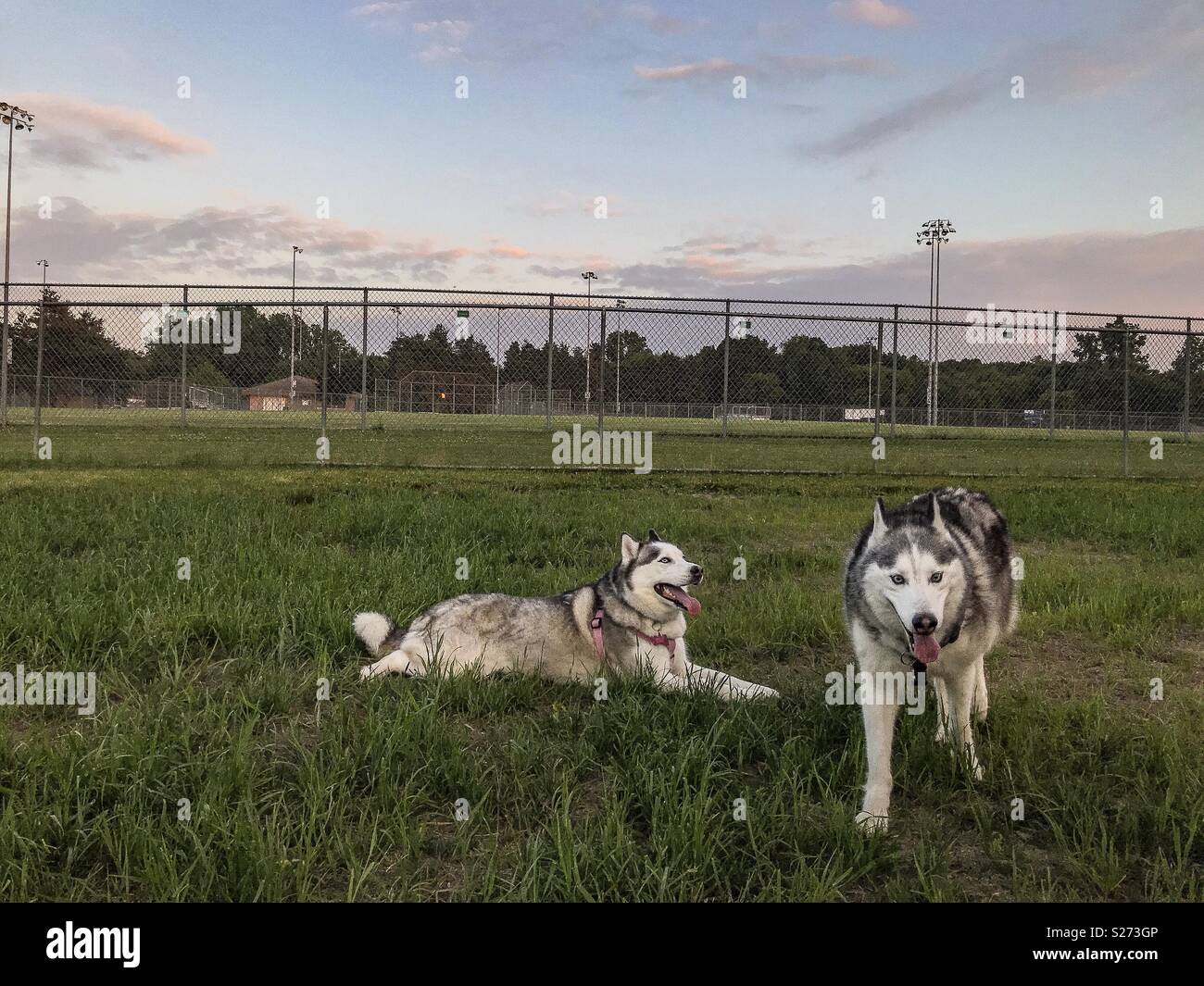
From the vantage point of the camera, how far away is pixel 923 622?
2881 millimetres

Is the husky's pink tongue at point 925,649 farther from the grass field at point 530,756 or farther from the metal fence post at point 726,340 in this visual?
the metal fence post at point 726,340

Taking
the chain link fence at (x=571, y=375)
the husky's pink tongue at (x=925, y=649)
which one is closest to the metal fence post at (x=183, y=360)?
the chain link fence at (x=571, y=375)

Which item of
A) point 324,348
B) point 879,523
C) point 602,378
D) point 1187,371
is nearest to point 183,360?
point 324,348

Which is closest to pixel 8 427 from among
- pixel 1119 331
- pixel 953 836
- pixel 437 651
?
pixel 437 651

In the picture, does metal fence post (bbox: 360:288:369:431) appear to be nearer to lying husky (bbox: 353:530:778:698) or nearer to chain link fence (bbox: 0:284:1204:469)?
chain link fence (bbox: 0:284:1204:469)

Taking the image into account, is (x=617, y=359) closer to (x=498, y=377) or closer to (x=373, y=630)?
(x=498, y=377)

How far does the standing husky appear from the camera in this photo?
2.93 m

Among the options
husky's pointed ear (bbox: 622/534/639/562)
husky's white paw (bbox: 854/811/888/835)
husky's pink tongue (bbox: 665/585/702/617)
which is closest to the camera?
husky's white paw (bbox: 854/811/888/835)

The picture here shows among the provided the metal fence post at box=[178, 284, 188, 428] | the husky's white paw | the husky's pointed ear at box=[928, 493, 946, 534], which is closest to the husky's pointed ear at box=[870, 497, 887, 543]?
the husky's pointed ear at box=[928, 493, 946, 534]

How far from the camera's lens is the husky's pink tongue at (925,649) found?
2955 millimetres

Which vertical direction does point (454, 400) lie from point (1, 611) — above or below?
above
